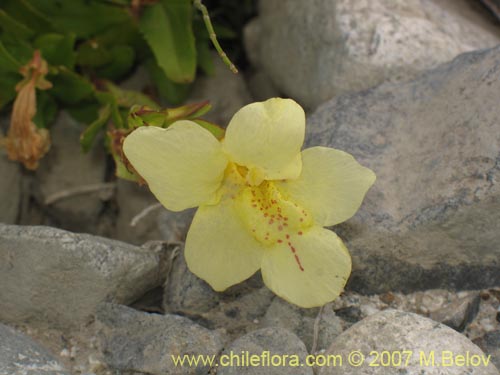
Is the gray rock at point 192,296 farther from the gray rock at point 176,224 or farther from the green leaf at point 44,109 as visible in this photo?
the green leaf at point 44,109

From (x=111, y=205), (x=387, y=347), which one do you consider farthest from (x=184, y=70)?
(x=387, y=347)

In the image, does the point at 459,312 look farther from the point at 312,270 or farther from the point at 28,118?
the point at 28,118

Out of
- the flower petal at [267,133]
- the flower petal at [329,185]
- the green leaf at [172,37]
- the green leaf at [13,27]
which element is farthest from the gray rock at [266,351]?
the green leaf at [13,27]

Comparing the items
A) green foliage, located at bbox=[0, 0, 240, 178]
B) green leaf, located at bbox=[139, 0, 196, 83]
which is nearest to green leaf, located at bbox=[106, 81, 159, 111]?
green foliage, located at bbox=[0, 0, 240, 178]

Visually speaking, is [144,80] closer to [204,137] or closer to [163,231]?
[163,231]

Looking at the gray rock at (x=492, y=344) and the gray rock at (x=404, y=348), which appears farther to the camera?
the gray rock at (x=492, y=344)

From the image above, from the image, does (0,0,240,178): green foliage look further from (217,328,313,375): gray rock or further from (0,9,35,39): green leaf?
(217,328,313,375): gray rock
